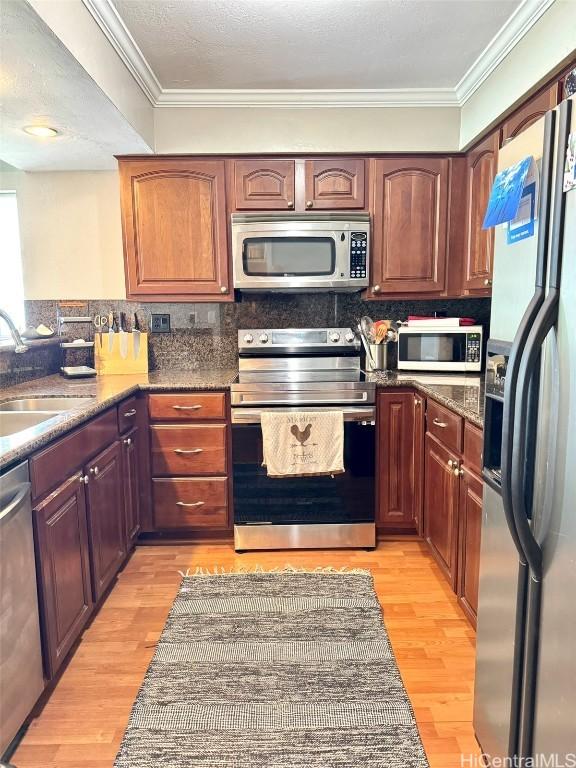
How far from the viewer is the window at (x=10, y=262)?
9.70ft

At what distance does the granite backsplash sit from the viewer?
3062 millimetres

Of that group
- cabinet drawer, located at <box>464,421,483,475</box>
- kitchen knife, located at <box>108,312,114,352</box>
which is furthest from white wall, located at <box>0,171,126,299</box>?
cabinet drawer, located at <box>464,421,483,475</box>

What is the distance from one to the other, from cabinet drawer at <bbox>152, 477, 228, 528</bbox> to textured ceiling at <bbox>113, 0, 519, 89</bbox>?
2.06 metres

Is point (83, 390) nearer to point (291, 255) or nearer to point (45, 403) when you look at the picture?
point (45, 403)

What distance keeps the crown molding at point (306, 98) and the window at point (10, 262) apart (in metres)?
1.14

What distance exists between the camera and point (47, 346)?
113 inches

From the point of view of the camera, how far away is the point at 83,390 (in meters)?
2.40

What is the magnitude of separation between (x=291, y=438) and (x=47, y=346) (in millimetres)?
1575

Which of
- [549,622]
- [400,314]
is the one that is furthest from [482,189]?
[549,622]

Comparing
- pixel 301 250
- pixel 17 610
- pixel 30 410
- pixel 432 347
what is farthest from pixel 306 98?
pixel 17 610

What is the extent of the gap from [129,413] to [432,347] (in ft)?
5.54

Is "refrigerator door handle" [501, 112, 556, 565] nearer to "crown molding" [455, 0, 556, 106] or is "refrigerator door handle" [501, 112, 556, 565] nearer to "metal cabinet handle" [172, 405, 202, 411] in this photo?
"crown molding" [455, 0, 556, 106]

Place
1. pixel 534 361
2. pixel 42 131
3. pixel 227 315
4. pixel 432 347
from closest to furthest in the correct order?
pixel 534 361, pixel 42 131, pixel 432 347, pixel 227 315

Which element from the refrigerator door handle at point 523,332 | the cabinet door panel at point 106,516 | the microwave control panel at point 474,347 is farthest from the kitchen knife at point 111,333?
the refrigerator door handle at point 523,332
